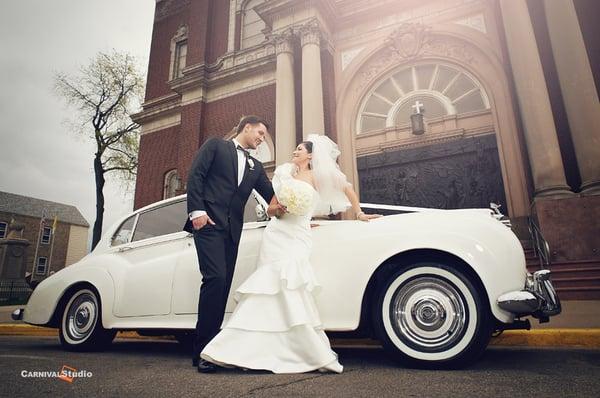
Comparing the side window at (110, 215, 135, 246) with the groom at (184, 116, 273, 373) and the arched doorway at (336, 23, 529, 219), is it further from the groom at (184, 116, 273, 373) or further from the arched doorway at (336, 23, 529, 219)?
the arched doorway at (336, 23, 529, 219)

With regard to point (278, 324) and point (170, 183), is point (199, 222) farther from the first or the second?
point (170, 183)

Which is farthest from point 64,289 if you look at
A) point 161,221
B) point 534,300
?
point 534,300

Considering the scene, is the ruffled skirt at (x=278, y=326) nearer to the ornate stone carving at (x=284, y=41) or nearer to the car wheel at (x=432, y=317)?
the car wheel at (x=432, y=317)

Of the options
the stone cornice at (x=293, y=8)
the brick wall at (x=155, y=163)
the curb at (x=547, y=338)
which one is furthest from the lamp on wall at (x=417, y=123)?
the brick wall at (x=155, y=163)

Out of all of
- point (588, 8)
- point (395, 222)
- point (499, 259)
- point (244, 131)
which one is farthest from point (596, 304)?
point (588, 8)

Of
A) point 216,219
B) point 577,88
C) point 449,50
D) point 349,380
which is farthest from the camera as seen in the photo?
point 449,50

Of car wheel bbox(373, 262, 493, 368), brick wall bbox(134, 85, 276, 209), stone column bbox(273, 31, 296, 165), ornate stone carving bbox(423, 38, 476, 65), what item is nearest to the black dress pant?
car wheel bbox(373, 262, 493, 368)

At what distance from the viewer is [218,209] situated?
9.43 feet

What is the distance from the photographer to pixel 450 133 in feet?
32.1

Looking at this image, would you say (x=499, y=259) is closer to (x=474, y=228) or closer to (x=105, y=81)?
(x=474, y=228)

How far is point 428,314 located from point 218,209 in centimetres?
176

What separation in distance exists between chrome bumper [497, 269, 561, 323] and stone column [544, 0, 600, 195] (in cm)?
598

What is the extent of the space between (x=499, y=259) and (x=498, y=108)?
8.80 metres

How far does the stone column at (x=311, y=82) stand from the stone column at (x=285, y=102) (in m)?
→ 0.56
